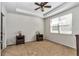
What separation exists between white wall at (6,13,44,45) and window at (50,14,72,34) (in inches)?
48.2

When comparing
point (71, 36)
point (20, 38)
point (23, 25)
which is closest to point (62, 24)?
point (71, 36)

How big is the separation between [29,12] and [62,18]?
224cm

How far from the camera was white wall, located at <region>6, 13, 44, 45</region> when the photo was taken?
4164 millimetres

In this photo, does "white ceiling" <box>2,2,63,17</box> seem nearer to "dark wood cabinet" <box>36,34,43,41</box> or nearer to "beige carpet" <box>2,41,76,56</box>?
"dark wood cabinet" <box>36,34,43,41</box>

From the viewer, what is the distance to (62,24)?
4438 millimetres

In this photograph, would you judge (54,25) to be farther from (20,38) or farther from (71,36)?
(20,38)

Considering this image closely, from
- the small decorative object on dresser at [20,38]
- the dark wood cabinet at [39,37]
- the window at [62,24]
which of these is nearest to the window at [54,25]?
the window at [62,24]

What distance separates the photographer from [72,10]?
3650 mm

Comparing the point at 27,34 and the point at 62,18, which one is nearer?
the point at 62,18

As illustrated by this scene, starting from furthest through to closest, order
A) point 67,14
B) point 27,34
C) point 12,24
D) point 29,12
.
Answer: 1. point 27,34
2. point 29,12
3. point 12,24
4. point 67,14

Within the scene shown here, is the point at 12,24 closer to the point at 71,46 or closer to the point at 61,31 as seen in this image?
the point at 61,31

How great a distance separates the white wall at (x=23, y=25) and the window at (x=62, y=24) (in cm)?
122

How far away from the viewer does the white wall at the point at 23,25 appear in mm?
4164

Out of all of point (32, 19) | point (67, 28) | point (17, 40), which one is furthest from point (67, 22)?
point (17, 40)
